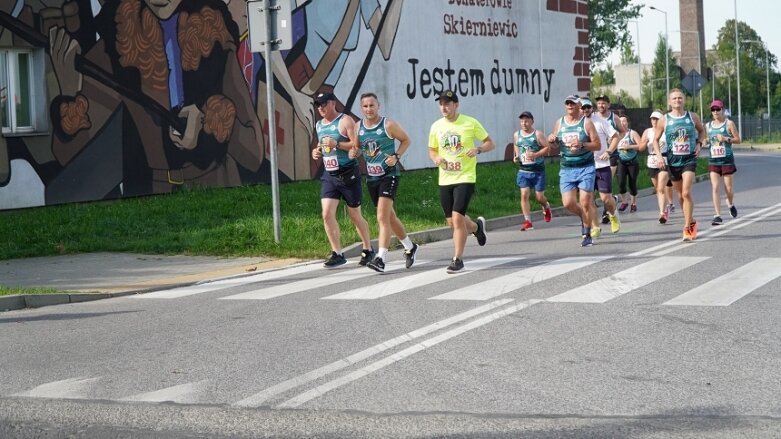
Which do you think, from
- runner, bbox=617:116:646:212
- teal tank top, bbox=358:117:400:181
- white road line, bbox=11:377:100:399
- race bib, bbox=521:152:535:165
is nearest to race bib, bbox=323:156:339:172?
teal tank top, bbox=358:117:400:181

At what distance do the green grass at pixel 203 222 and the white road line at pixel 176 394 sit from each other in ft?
27.7

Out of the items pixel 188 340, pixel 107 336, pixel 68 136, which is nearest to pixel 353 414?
pixel 188 340

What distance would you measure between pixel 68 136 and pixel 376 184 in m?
9.00

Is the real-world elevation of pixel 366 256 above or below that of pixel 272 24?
below

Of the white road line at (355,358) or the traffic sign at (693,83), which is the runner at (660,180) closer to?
the white road line at (355,358)

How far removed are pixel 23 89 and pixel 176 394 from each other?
1472 centimetres

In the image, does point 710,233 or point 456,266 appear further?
point 710,233

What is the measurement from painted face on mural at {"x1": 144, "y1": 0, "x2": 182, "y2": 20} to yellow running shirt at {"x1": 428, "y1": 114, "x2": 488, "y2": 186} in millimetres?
10775

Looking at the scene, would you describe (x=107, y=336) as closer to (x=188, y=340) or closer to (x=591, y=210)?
(x=188, y=340)

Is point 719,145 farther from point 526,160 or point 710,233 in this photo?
point 526,160

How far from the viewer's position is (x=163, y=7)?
22828mm

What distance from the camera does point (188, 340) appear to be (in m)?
9.04

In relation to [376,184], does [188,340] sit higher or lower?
lower

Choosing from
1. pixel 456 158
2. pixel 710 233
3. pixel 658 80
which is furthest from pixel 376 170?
pixel 658 80
